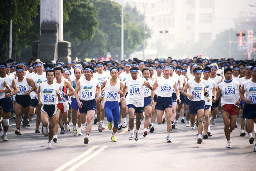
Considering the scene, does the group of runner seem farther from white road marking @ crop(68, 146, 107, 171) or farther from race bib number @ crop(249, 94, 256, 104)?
white road marking @ crop(68, 146, 107, 171)

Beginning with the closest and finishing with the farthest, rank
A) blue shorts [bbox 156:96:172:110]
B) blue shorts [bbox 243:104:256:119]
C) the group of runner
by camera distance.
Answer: blue shorts [bbox 243:104:256:119]
the group of runner
blue shorts [bbox 156:96:172:110]

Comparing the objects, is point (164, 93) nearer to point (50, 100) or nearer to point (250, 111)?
point (250, 111)

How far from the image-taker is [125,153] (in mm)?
11695

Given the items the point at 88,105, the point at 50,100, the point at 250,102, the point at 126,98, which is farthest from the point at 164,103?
the point at 50,100

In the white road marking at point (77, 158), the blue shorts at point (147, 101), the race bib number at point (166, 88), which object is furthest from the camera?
the blue shorts at point (147, 101)

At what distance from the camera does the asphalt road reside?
10.1 m

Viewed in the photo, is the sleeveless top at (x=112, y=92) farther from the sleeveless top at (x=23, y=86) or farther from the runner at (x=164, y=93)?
the sleeveless top at (x=23, y=86)

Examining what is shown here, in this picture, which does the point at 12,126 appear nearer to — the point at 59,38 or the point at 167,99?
the point at 167,99

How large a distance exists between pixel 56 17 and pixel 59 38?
51.1 inches

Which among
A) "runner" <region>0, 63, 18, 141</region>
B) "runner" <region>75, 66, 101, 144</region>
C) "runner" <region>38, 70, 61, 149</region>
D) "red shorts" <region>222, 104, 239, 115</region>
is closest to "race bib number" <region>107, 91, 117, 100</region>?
"runner" <region>75, 66, 101, 144</region>

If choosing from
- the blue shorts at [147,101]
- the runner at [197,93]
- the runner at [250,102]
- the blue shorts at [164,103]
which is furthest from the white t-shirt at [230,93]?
the blue shorts at [147,101]

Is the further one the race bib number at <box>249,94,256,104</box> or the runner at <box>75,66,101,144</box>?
the runner at <box>75,66,101,144</box>

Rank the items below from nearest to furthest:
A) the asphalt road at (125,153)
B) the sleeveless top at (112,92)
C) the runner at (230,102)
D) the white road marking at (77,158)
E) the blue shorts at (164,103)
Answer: the white road marking at (77,158), the asphalt road at (125,153), the runner at (230,102), the sleeveless top at (112,92), the blue shorts at (164,103)

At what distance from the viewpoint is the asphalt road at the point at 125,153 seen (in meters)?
10.1
